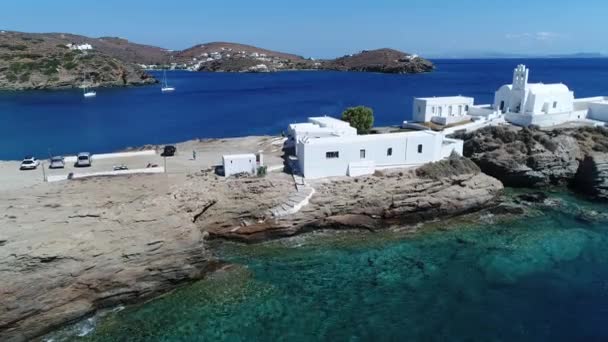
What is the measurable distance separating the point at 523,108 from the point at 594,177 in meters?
13.8

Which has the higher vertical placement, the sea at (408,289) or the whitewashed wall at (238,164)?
the whitewashed wall at (238,164)

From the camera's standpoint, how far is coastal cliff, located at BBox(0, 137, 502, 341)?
21922 millimetres

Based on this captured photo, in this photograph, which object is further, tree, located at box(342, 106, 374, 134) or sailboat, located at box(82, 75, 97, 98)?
sailboat, located at box(82, 75, 97, 98)

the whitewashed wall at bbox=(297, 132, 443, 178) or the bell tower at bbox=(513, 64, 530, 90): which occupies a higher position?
the bell tower at bbox=(513, 64, 530, 90)

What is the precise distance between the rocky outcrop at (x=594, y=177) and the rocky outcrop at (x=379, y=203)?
9.58 meters

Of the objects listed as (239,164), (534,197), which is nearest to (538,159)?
(534,197)

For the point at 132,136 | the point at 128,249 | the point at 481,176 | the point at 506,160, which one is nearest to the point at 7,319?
the point at 128,249

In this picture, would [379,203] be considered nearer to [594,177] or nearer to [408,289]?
[408,289]

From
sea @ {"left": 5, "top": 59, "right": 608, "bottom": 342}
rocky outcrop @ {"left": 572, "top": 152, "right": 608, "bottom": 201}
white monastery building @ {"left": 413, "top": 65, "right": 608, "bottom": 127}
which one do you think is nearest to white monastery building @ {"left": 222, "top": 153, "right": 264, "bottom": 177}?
sea @ {"left": 5, "top": 59, "right": 608, "bottom": 342}

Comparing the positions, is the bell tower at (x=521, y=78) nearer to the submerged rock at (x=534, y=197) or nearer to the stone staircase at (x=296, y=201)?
the submerged rock at (x=534, y=197)

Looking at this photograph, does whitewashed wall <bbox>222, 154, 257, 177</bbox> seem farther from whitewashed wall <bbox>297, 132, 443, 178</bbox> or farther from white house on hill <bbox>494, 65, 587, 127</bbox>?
white house on hill <bbox>494, 65, 587, 127</bbox>

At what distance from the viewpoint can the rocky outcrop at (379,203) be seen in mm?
30672

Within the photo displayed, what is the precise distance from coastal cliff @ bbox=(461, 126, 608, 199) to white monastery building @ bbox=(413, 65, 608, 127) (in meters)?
6.27

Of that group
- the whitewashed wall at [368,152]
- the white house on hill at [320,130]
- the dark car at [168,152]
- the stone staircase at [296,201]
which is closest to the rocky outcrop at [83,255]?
the stone staircase at [296,201]
